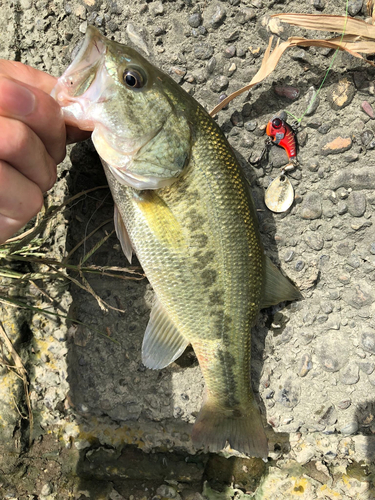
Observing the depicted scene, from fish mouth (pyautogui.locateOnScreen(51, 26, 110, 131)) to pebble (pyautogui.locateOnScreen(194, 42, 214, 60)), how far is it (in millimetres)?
658

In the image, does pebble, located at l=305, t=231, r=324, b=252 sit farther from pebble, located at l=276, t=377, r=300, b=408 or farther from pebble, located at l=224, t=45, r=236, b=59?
pebble, located at l=224, t=45, r=236, b=59

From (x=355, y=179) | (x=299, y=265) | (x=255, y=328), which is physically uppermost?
(x=355, y=179)

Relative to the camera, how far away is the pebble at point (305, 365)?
2104 mm

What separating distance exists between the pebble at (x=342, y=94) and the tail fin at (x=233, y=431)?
163cm

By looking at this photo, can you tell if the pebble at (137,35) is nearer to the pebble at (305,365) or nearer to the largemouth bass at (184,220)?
the largemouth bass at (184,220)

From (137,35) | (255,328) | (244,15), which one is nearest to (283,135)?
(244,15)

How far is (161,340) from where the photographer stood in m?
1.92

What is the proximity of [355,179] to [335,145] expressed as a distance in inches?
8.2

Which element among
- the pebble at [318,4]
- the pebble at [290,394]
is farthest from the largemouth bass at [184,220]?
the pebble at [318,4]

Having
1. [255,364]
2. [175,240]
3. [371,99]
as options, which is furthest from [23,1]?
[255,364]

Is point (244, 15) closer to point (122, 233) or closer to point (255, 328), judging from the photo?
point (122, 233)

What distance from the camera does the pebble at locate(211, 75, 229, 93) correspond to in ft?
6.52

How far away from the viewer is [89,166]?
2.08 meters

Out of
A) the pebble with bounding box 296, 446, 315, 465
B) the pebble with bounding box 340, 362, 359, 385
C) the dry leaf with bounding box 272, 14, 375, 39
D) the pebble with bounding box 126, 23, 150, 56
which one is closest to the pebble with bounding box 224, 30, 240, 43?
the dry leaf with bounding box 272, 14, 375, 39
